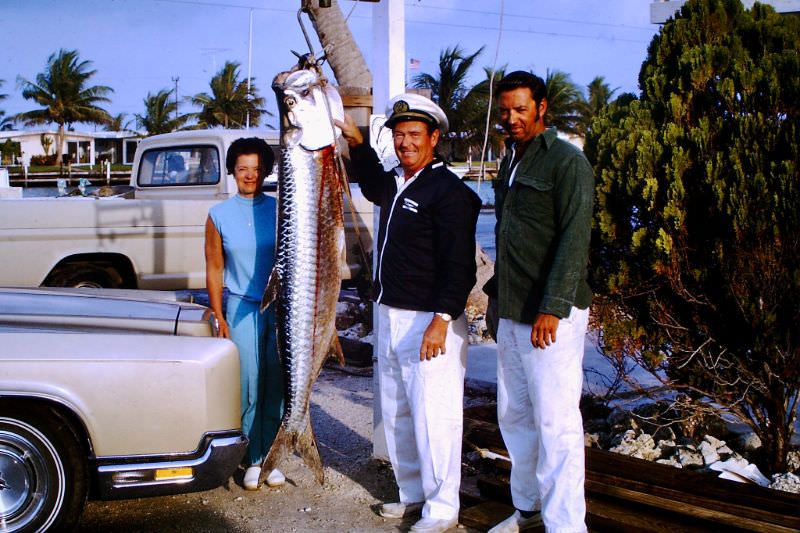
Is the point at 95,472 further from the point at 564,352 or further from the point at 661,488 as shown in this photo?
the point at 661,488

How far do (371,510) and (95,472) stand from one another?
57.4 inches

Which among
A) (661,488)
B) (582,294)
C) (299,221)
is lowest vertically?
(661,488)

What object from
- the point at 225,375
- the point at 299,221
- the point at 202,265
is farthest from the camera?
the point at 202,265

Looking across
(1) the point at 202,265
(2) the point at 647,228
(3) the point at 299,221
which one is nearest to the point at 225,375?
(3) the point at 299,221

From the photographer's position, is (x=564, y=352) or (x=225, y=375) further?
(x=225, y=375)

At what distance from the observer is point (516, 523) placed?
407 centimetres

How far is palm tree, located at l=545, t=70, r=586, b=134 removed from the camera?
4619 cm

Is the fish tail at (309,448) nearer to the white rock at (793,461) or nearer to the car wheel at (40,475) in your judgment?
the car wheel at (40,475)

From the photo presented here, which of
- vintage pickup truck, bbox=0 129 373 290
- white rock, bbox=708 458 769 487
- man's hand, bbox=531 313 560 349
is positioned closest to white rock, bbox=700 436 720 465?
white rock, bbox=708 458 769 487

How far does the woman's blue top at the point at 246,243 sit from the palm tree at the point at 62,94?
66.9m

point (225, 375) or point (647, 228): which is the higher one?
point (647, 228)

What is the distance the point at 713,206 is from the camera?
4609 millimetres

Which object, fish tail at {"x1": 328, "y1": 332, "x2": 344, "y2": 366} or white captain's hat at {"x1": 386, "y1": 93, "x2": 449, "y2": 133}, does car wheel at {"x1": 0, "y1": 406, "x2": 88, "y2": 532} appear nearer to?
fish tail at {"x1": 328, "y1": 332, "x2": 344, "y2": 366}

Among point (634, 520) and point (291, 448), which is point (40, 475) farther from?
point (634, 520)
